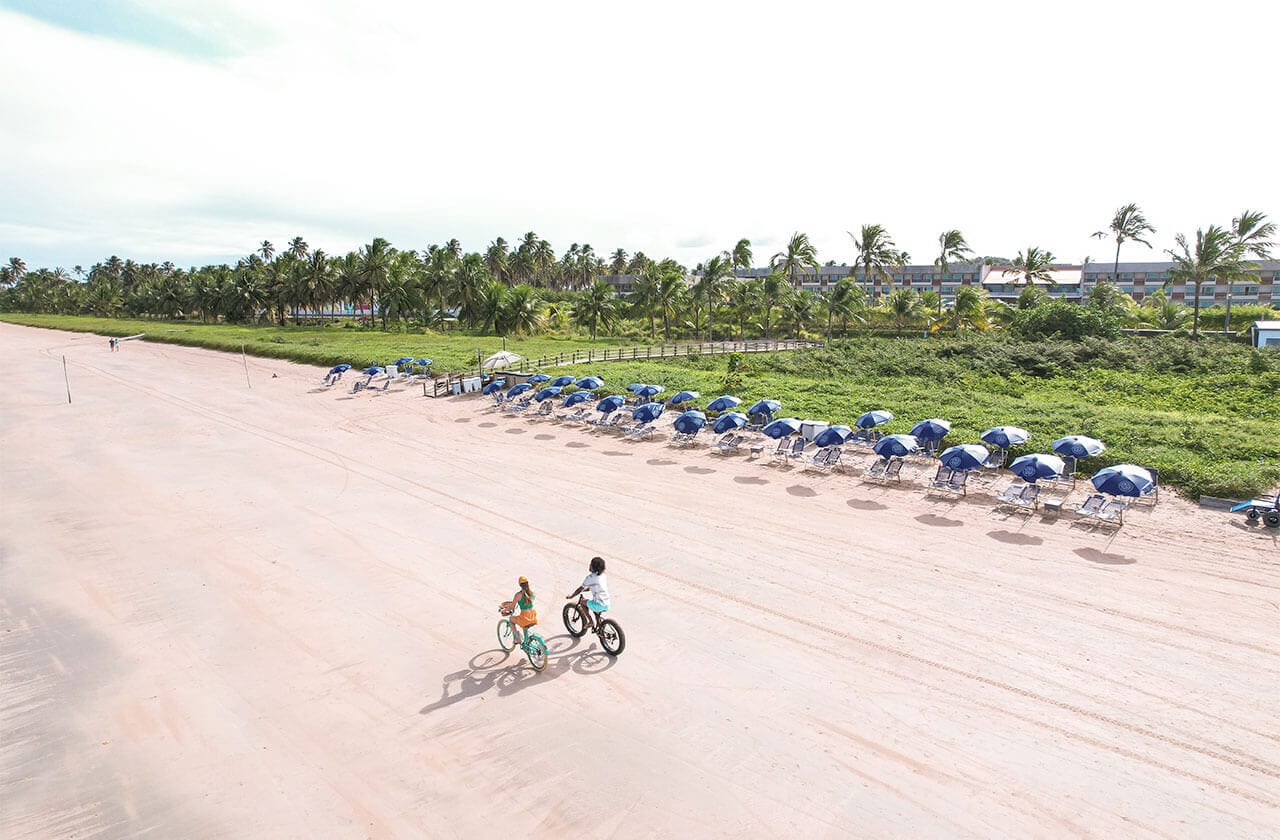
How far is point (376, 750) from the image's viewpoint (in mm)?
Answer: 9070

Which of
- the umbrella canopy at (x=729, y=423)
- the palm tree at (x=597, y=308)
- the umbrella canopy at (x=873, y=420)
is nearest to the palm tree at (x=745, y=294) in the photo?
the palm tree at (x=597, y=308)

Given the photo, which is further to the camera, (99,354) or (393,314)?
(393,314)

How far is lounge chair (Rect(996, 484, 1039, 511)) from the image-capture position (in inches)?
716

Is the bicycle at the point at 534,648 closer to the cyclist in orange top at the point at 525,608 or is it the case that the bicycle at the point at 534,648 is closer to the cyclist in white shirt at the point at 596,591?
the cyclist in orange top at the point at 525,608

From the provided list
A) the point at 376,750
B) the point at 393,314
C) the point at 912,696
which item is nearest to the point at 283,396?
the point at 376,750

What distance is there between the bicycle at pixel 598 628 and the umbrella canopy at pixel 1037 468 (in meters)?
12.4

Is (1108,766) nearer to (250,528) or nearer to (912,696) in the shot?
(912,696)

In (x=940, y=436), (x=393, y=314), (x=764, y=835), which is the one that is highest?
(x=393, y=314)

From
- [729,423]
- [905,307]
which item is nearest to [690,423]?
[729,423]

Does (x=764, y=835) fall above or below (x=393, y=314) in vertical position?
below

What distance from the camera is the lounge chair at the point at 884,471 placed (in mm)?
21141

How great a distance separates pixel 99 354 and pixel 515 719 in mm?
73103

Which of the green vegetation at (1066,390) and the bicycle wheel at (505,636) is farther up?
the green vegetation at (1066,390)

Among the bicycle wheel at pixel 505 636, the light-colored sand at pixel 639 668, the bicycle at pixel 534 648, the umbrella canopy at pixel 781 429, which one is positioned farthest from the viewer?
the umbrella canopy at pixel 781 429
